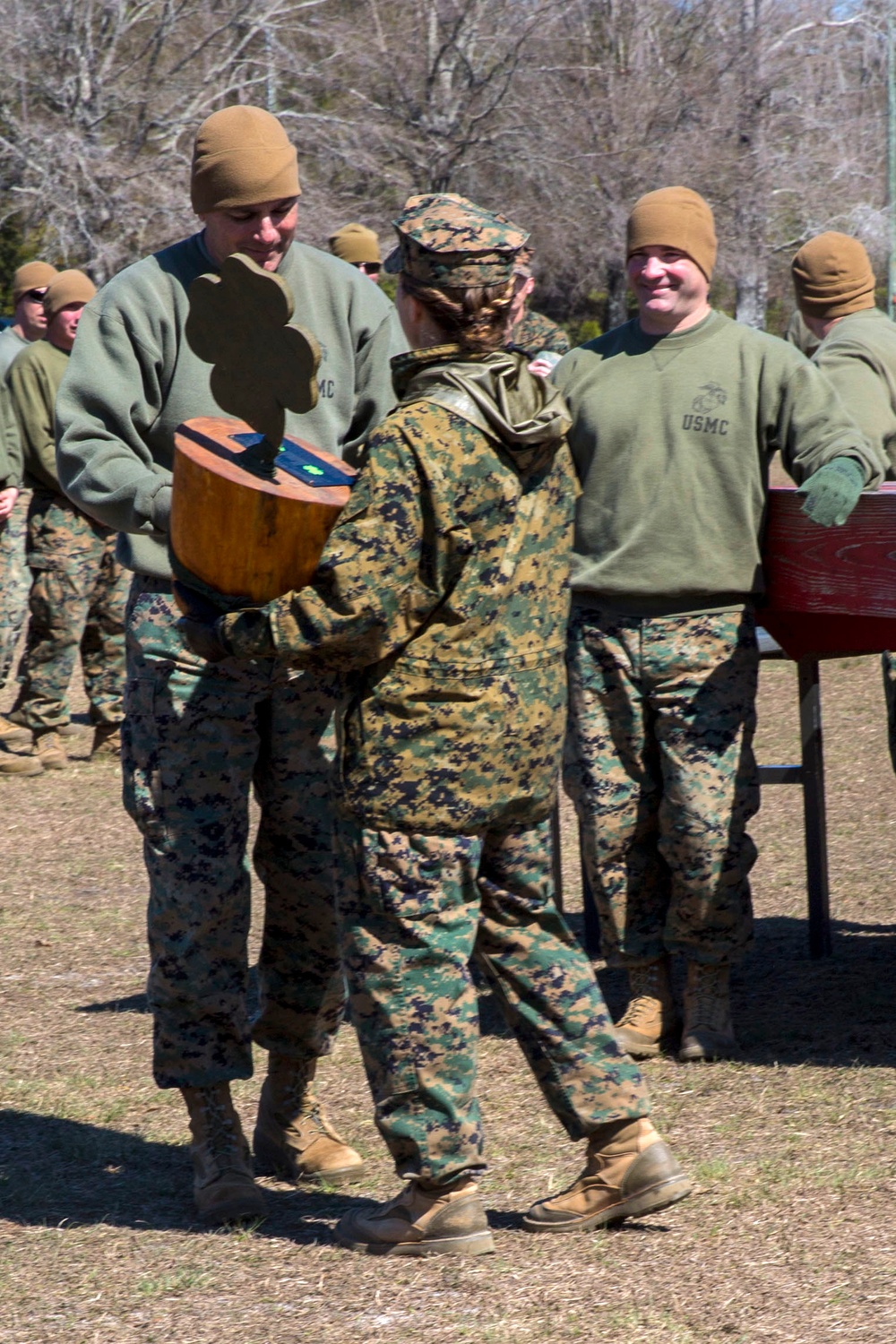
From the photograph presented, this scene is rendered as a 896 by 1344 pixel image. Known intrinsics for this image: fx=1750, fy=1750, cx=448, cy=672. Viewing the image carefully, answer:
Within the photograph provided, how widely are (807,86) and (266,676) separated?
3602 centimetres

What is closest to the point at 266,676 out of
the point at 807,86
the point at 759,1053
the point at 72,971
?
the point at 759,1053

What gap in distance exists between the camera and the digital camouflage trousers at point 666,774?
467 centimetres

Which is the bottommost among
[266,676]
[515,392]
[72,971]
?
[72,971]

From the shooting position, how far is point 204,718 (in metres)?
3.55

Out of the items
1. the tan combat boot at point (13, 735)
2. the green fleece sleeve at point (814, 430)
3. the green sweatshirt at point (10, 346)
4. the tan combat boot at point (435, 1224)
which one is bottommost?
the tan combat boot at point (13, 735)

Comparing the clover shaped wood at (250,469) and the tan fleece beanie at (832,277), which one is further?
the tan fleece beanie at (832,277)

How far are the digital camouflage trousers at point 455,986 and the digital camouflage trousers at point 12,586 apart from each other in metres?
5.75

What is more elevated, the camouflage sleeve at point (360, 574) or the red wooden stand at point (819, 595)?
the camouflage sleeve at point (360, 574)

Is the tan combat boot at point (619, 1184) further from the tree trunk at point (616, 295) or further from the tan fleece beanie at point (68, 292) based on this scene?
the tree trunk at point (616, 295)

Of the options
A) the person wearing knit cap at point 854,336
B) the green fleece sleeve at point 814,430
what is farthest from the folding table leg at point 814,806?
the green fleece sleeve at point 814,430

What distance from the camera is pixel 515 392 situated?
325cm

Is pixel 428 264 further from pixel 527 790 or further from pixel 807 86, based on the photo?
pixel 807 86

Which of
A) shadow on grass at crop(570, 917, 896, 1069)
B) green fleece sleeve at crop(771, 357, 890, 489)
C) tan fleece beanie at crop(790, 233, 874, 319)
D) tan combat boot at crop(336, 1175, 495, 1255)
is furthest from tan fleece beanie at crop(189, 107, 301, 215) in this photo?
shadow on grass at crop(570, 917, 896, 1069)

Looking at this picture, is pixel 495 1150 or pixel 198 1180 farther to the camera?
pixel 495 1150
